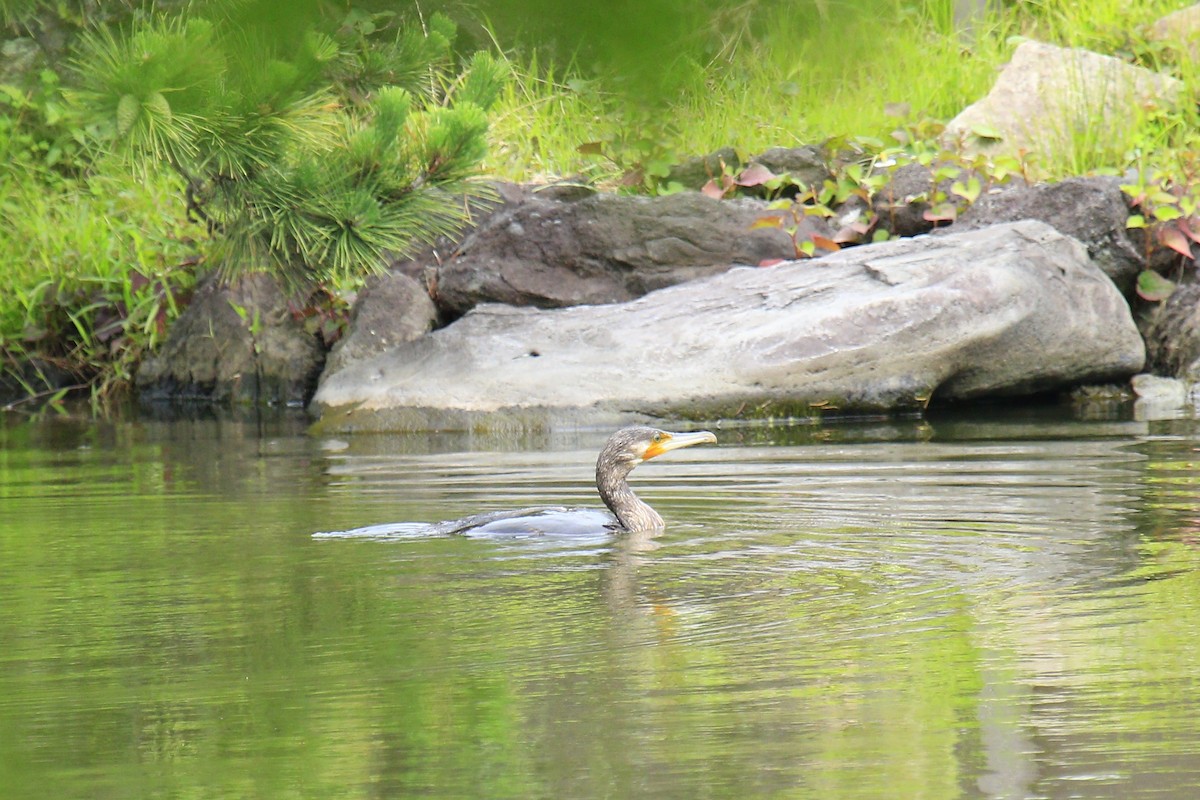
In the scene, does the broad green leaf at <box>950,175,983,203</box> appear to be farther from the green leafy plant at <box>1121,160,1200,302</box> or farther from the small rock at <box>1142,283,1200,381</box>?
the small rock at <box>1142,283,1200,381</box>

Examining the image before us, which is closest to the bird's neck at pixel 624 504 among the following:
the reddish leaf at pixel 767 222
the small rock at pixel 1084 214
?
the reddish leaf at pixel 767 222

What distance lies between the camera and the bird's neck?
6445 millimetres

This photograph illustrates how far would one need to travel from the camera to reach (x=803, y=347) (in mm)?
10352

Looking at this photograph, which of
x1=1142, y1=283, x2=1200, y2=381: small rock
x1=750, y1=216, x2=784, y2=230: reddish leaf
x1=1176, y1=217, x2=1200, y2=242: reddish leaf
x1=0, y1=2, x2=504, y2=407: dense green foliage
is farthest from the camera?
x1=750, y1=216, x2=784, y2=230: reddish leaf

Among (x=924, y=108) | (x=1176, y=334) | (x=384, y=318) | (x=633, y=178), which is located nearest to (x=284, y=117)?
(x=384, y=318)

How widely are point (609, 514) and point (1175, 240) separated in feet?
21.6

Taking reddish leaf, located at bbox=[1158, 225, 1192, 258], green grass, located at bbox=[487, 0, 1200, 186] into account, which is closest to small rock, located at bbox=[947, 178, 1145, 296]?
reddish leaf, located at bbox=[1158, 225, 1192, 258]

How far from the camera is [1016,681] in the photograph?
3678 mm

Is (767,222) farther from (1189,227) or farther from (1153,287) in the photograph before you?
(1189,227)

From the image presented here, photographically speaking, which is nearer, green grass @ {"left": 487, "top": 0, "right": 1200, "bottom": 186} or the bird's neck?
green grass @ {"left": 487, "top": 0, "right": 1200, "bottom": 186}

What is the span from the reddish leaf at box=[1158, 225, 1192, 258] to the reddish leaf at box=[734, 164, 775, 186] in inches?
118

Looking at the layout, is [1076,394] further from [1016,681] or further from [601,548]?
[1016,681]

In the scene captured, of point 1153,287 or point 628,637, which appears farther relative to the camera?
point 1153,287

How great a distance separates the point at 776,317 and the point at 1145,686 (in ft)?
23.5
